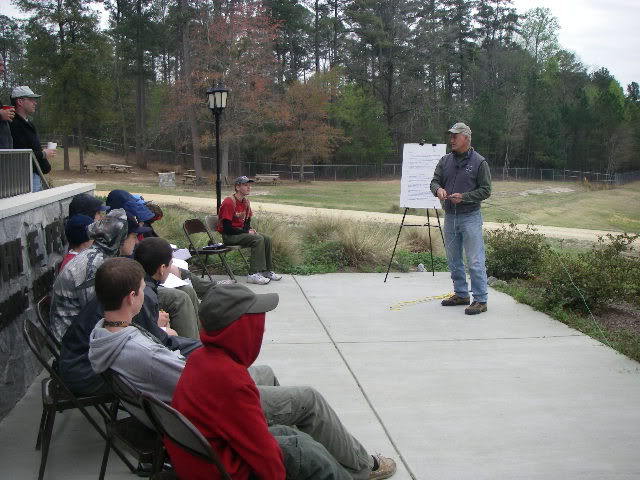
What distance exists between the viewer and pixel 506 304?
25.6 ft

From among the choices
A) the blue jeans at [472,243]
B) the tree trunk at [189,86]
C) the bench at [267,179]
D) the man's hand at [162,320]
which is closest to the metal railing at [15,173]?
the man's hand at [162,320]

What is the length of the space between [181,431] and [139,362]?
67cm

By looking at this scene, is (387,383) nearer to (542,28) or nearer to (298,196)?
(298,196)

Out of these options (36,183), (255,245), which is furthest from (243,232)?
(36,183)

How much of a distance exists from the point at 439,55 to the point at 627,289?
49579 millimetres

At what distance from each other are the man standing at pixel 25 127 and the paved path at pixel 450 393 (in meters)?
3.00

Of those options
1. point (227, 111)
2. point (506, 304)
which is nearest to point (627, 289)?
point (506, 304)

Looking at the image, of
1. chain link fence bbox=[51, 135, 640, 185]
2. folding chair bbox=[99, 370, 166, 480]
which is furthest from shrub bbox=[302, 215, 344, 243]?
chain link fence bbox=[51, 135, 640, 185]

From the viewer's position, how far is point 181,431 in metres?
2.30

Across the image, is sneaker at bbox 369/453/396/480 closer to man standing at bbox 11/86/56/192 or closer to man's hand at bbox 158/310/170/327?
man's hand at bbox 158/310/170/327

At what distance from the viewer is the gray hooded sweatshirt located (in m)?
2.88

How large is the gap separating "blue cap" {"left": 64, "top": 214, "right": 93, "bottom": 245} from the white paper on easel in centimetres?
561

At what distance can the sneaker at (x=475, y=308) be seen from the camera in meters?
7.27

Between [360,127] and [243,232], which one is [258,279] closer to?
[243,232]
